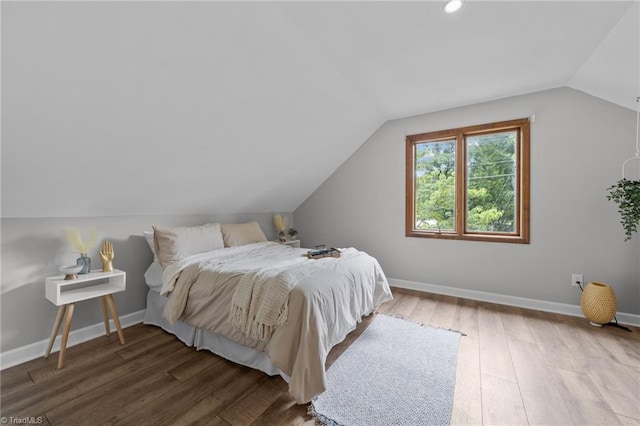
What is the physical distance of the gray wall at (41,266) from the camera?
75.2 inches

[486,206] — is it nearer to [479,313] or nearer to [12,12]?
[479,313]

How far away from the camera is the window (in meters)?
3.05

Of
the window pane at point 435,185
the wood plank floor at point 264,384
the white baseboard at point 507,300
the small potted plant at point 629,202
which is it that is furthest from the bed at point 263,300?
the small potted plant at point 629,202

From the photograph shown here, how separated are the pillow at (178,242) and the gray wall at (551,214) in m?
2.50

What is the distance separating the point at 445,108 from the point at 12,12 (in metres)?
3.75

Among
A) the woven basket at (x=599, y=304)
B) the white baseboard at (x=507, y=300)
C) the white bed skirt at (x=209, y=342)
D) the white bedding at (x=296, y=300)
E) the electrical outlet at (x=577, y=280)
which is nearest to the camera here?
the white bedding at (x=296, y=300)

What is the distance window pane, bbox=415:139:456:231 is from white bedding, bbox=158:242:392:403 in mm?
1479

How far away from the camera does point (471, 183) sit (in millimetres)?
3332

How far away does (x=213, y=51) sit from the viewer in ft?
5.65

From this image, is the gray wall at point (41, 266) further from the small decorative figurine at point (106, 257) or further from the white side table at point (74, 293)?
the small decorative figurine at point (106, 257)

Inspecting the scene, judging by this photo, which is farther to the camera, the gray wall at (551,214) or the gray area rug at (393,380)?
the gray wall at (551,214)

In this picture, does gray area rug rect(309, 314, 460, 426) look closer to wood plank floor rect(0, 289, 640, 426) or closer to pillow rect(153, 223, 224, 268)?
wood plank floor rect(0, 289, 640, 426)

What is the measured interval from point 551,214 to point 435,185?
4.16 ft

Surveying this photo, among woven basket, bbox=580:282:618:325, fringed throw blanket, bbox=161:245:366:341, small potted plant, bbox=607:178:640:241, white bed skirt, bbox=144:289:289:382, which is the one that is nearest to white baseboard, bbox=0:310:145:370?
white bed skirt, bbox=144:289:289:382
